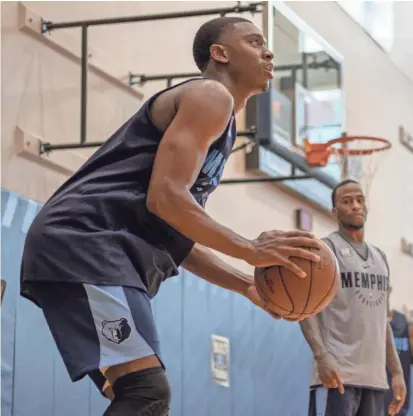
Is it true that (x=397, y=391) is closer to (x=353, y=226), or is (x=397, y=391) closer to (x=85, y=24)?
(x=353, y=226)

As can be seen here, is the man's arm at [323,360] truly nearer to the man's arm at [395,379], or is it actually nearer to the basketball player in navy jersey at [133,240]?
the man's arm at [395,379]

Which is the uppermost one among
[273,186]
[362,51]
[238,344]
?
[362,51]

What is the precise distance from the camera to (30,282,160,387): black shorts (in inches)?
98.8

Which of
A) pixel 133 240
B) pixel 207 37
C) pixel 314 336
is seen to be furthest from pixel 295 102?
pixel 133 240

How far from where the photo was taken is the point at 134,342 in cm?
252

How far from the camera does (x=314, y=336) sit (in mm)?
4945

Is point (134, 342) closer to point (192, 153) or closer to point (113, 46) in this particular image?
point (192, 153)

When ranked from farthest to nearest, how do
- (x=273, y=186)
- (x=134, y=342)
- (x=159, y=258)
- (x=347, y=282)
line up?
Answer: (x=273, y=186), (x=347, y=282), (x=159, y=258), (x=134, y=342)

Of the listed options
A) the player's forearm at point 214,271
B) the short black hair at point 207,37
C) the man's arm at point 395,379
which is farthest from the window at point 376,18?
the player's forearm at point 214,271

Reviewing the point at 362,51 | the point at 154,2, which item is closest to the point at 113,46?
the point at 154,2

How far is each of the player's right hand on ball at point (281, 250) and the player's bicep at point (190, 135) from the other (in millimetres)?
252

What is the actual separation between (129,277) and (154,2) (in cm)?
510

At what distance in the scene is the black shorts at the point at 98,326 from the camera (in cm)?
251

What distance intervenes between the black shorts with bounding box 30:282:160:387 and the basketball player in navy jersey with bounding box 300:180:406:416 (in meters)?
2.43
